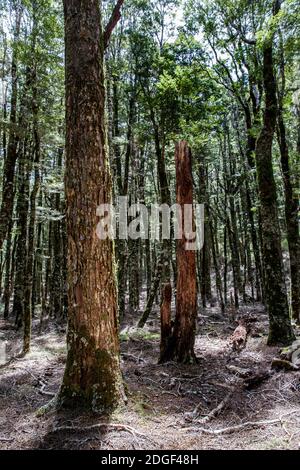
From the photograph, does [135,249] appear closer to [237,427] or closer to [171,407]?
[171,407]

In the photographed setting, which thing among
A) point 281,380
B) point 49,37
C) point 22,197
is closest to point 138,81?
point 49,37

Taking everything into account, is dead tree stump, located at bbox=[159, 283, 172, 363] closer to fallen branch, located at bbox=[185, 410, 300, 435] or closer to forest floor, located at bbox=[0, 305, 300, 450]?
forest floor, located at bbox=[0, 305, 300, 450]

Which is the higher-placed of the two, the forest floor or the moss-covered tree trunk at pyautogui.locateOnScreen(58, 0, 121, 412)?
the moss-covered tree trunk at pyautogui.locateOnScreen(58, 0, 121, 412)

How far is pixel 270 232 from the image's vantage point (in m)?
7.81

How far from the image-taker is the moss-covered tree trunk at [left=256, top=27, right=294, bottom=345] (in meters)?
7.50

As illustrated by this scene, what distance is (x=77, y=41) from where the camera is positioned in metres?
4.57

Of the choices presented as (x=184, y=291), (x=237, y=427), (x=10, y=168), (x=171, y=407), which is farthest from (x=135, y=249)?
(x=237, y=427)

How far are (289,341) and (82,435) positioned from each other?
5.38 meters

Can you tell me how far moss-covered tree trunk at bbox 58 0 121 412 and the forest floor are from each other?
39 cm

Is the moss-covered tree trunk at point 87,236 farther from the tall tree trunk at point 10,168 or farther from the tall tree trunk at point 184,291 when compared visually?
the tall tree trunk at point 10,168

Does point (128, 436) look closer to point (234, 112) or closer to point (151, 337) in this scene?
point (151, 337)

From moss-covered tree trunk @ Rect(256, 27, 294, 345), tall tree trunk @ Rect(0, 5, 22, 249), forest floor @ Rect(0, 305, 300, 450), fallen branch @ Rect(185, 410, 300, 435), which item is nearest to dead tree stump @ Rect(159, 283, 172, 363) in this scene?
forest floor @ Rect(0, 305, 300, 450)

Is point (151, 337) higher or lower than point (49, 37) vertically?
lower

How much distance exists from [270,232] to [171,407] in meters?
4.70
